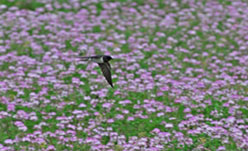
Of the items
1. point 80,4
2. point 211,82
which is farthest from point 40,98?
point 80,4

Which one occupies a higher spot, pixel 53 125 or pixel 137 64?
pixel 137 64

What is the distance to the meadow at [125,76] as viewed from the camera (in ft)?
23.5

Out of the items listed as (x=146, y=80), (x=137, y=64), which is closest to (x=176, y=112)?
(x=146, y=80)

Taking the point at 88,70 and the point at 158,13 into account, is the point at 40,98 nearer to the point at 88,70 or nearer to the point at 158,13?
the point at 88,70

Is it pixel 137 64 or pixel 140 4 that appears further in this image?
pixel 140 4

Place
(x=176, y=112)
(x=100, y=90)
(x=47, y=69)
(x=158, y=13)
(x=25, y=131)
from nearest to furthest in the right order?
(x=25, y=131) → (x=176, y=112) → (x=100, y=90) → (x=47, y=69) → (x=158, y=13)

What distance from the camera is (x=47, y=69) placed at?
29.8 ft

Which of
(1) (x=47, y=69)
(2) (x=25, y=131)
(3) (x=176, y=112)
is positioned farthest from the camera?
(1) (x=47, y=69)

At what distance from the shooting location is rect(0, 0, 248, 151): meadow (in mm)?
7148

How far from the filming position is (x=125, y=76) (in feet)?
30.0

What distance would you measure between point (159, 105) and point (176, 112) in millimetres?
355

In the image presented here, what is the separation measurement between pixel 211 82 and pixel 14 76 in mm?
4040

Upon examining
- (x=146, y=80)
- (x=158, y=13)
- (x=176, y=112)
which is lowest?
(x=176, y=112)

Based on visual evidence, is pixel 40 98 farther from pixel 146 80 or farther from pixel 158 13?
pixel 158 13
